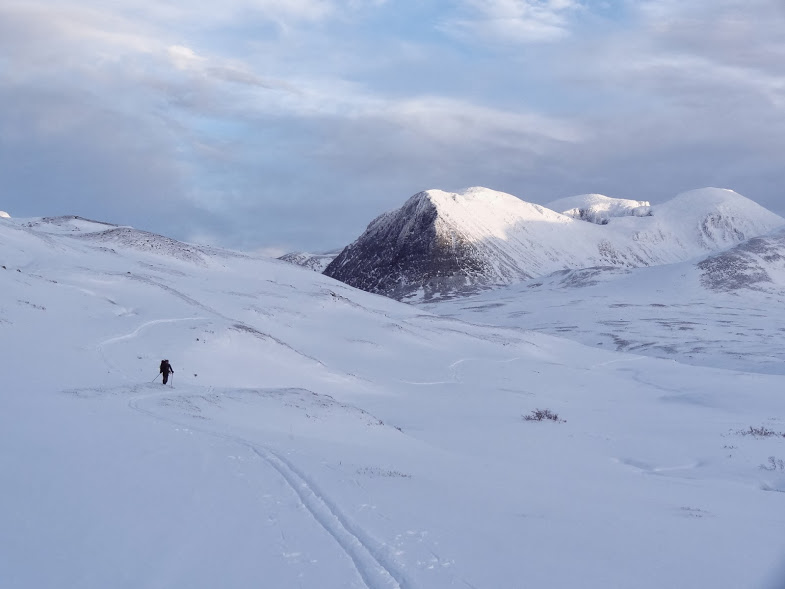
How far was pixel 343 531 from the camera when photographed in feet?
29.1

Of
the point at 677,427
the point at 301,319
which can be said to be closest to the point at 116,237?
the point at 301,319

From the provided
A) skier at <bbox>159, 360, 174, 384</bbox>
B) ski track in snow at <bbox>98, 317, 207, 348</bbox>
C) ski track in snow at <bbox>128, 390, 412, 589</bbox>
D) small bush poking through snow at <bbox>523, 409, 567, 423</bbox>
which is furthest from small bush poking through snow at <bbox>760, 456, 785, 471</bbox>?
ski track in snow at <bbox>98, 317, 207, 348</bbox>

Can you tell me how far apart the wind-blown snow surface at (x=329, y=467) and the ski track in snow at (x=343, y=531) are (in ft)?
0.14

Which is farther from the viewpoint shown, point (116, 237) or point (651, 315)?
point (651, 315)

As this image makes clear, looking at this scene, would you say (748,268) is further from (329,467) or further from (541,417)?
(329,467)

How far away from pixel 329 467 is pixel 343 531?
3864 millimetres

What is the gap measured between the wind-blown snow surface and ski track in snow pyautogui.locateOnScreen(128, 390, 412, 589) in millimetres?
42

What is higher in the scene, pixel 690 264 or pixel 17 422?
pixel 690 264

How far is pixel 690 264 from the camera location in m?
150

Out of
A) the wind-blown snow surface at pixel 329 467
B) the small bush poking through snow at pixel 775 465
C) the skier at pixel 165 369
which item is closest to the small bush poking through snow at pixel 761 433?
the wind-blown snow surface at pixel 329 467

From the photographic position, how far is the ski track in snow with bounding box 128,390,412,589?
7.56m

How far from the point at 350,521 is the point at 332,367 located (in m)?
26.5

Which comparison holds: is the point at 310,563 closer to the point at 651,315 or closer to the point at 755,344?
the point at 755,344

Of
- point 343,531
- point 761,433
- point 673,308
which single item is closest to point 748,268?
point 673,308
